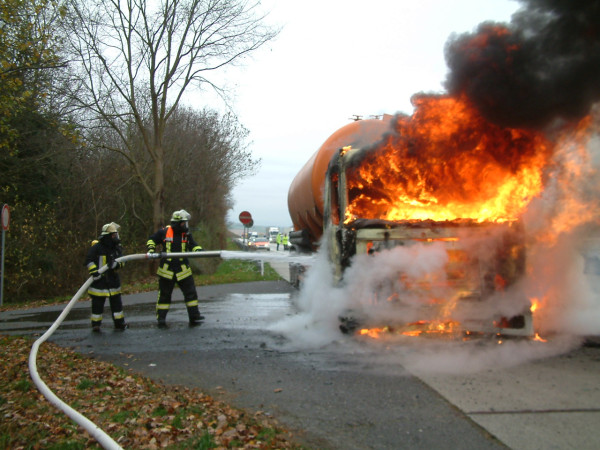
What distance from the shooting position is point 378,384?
4.77m

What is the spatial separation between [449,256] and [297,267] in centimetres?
520

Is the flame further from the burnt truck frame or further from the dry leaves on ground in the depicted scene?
the dry leaves on ground

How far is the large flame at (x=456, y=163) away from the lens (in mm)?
6535

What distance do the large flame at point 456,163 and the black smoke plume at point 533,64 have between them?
0.83ft

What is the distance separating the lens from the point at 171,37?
18.8 metres

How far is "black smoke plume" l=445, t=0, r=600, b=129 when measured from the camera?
5762 millimetres

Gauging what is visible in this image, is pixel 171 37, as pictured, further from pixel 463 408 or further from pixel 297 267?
pixel 463 408

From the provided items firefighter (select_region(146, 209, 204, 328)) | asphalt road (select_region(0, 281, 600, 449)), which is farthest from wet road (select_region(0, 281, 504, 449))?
A: firefighter (select_region(146, 209, 204, 328))

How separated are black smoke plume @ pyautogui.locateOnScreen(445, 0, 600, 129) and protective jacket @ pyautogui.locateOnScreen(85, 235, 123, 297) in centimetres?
588

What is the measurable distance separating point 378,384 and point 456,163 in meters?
3.26

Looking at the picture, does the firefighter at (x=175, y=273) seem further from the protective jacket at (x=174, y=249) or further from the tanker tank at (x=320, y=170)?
the tanker tank at (x=320, y=170)

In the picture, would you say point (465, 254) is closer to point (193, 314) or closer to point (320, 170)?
point (320, 170)

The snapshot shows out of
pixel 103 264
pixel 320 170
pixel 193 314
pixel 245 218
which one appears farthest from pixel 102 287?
pixel 245 218

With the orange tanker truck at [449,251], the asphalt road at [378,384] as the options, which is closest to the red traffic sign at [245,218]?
A: the asphalt road at [378,384]
